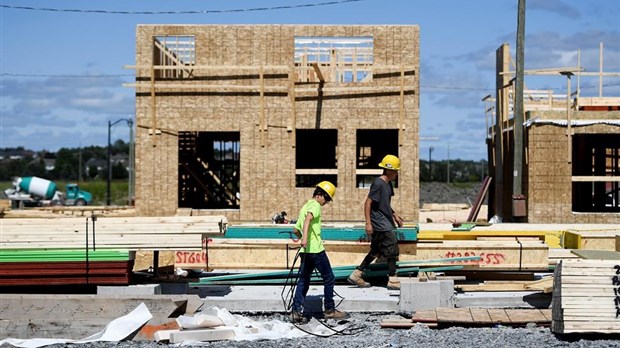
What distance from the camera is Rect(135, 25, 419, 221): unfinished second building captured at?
81.8 feet

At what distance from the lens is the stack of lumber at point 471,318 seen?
40.5 ft

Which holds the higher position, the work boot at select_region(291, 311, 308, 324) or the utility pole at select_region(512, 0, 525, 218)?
the utility pole at select_region(512, 0, 525, 218)

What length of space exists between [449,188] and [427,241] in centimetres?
5629

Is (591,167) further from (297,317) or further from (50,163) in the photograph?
(50,163)

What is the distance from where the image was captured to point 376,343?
11508mm

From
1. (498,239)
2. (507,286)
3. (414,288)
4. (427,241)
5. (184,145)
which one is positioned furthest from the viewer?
(184,145)

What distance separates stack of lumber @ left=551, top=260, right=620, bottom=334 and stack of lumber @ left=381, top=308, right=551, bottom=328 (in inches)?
30.8

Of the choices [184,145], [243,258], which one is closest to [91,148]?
[184,145]

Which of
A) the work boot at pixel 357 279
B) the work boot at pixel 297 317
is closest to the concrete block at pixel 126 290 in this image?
the work boot at pixel 297 317

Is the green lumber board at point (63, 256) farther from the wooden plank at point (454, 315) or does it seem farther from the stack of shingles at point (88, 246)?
the wooden plank at point (454, 315)

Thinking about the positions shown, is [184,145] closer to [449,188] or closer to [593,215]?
[593,215]

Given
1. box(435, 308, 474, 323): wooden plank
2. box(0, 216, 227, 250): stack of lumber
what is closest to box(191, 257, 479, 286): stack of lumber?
box(0, 216, 227, 250): stack of lumber

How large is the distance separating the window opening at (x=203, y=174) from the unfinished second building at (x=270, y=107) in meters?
2.95

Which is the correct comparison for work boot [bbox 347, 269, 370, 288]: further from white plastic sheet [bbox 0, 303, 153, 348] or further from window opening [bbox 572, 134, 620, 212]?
window opening [bbox 572, 134, 620, 212]
